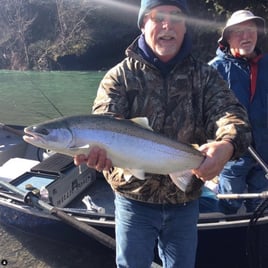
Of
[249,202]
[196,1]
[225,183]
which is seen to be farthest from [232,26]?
[196,1]

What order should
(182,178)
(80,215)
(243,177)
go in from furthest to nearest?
(80,215) < (243,177) < (182,178)

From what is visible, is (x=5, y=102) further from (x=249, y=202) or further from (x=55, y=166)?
(x=249, y=202)

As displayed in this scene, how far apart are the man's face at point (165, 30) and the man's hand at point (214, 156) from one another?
0.63 m

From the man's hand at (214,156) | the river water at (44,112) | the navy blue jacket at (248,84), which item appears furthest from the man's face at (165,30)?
the river water at (44,112)

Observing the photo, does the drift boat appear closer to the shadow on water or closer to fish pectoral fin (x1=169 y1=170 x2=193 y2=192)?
the shadow on water

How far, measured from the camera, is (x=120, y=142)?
2.34m

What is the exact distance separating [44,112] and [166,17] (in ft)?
67.1

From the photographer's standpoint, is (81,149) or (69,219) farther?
(69,219)

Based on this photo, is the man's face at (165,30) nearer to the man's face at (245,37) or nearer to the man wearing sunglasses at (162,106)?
the man wearing sunglasses at (162,106)

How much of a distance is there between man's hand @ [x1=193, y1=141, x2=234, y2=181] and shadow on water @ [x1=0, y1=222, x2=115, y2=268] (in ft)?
11.9

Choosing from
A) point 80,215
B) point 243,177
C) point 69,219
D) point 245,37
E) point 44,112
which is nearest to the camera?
point 69,219

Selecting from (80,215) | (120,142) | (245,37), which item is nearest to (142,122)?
(120,142)

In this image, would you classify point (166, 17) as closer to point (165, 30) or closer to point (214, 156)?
point (165, 30)

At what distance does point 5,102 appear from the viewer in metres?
26.1
